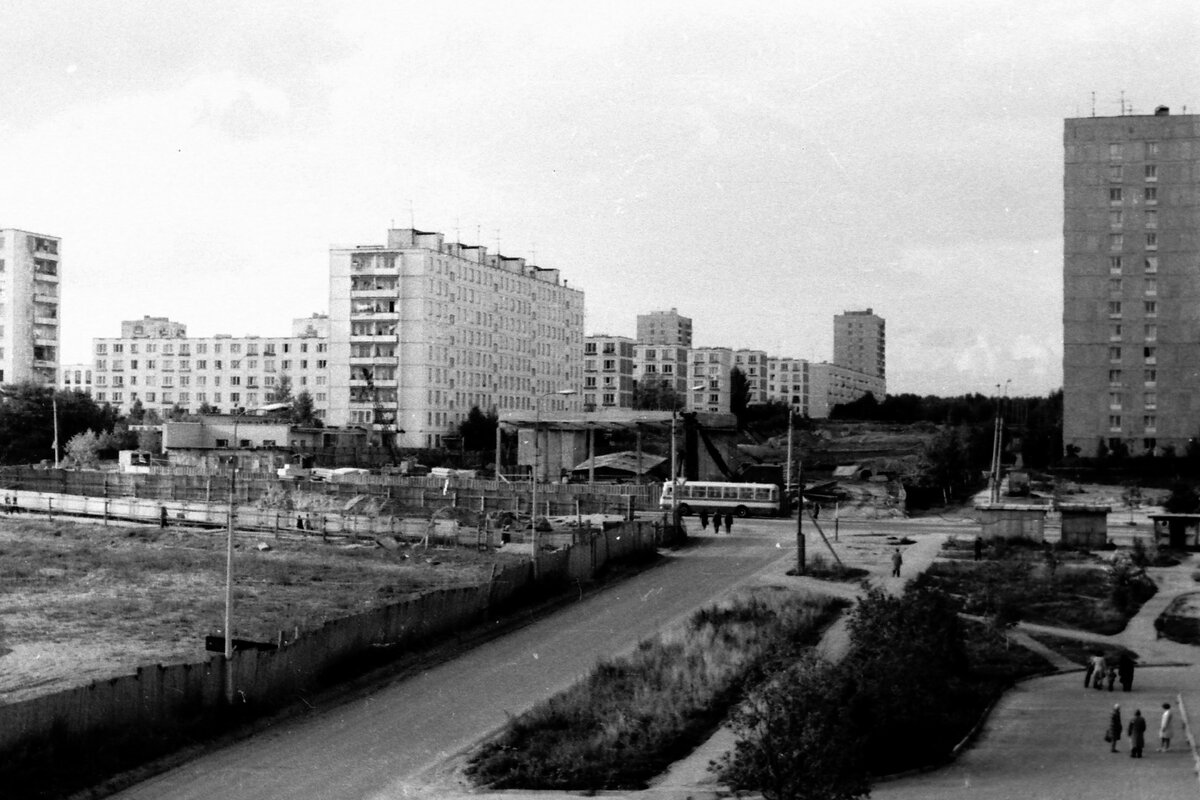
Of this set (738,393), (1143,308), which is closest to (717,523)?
(1143,308)

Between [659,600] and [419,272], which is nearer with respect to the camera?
Result: [659,600]

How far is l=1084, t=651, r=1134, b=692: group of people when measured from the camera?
110 feet

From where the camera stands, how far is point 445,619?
39.1 m

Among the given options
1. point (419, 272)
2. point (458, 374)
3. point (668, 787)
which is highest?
point (419, 272)

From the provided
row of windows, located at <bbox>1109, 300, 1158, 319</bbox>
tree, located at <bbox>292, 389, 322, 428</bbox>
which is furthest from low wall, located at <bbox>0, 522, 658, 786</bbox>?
tree, located at <bbox>292, 389, 322, 428</bbox>

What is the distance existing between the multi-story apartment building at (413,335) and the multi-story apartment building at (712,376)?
60536 millimetres

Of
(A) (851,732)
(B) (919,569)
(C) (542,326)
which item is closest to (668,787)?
(A) (851,732)

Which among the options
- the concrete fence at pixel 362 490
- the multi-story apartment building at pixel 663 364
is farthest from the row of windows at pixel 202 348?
the concrete fence at pixel 362 490

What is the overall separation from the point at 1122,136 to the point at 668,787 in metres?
83.9

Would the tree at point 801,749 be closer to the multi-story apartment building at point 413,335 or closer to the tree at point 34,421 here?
the multi-story apartment building at point 413,335

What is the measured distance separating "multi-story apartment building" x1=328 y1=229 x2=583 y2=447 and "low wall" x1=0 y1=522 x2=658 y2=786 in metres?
72.8

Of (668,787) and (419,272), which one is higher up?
(419,272)

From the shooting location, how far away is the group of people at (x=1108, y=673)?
33.6 m

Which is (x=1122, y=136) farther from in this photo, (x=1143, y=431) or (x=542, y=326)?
(x=542, y=326)
